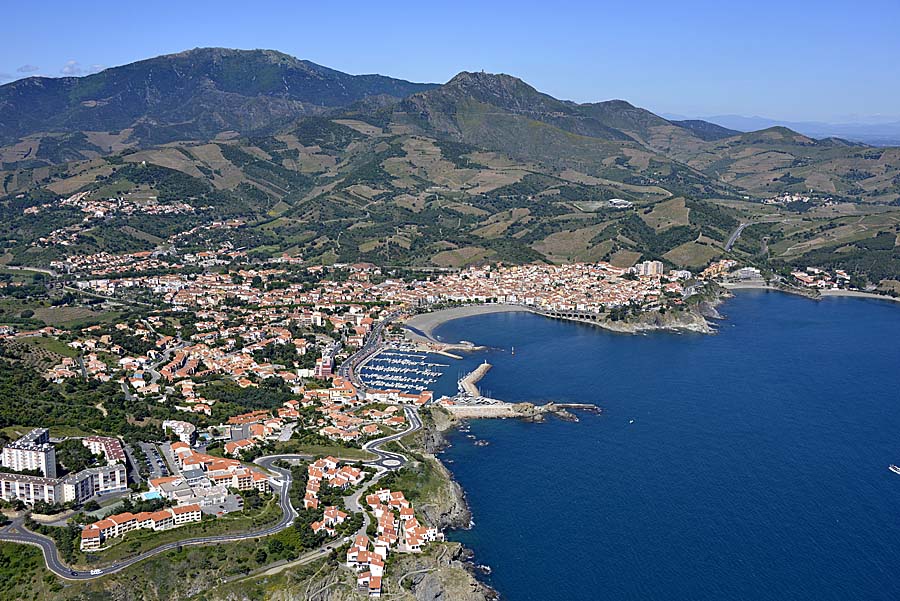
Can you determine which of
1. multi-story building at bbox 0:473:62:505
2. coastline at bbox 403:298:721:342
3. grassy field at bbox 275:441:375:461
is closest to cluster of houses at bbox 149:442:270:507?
grassy field at bbox 275:441:375:461

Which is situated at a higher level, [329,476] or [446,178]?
[446,178]

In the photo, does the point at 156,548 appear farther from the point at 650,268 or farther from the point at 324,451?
the point at 650,268

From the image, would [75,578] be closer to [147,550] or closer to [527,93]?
[147,550]

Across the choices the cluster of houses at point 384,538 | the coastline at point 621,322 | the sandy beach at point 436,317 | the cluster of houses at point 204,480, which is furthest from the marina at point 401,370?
the cluster of houses at point 384,538

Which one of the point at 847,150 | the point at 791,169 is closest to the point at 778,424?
the point at 791,169

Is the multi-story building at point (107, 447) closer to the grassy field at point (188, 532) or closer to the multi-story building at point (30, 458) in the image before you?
the multi-story building at point (30, 458)

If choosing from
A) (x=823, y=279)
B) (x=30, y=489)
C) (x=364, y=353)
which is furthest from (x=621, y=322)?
(x=30, y=489)
